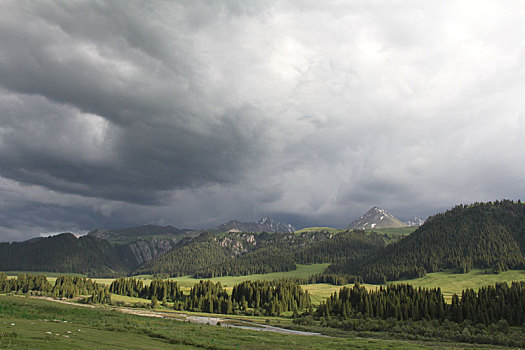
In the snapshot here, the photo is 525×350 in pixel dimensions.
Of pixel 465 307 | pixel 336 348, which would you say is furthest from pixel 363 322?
pixel 336 348

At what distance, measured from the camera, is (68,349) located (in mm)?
29594

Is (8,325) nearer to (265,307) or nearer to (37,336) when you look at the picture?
(37,336)

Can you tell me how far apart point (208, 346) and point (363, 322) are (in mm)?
83815

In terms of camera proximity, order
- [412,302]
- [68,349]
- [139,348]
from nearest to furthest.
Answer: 1. [68,349]
2. [139,348]
3. [412,302]

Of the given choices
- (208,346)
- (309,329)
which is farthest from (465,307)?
(208,346)

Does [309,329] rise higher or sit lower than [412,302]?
lower

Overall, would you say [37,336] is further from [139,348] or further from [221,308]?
[221,308]

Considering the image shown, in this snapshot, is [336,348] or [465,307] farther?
[465,307]

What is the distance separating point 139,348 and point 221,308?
147 meters

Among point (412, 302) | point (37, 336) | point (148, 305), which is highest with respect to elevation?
point (37, 336)

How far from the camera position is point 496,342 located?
256 ft

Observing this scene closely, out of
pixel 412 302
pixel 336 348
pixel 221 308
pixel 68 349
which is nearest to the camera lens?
pixel 68 349

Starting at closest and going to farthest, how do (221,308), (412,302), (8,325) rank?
(8,325) < (412,302) < (221,308)

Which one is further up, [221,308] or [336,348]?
[336,348]
